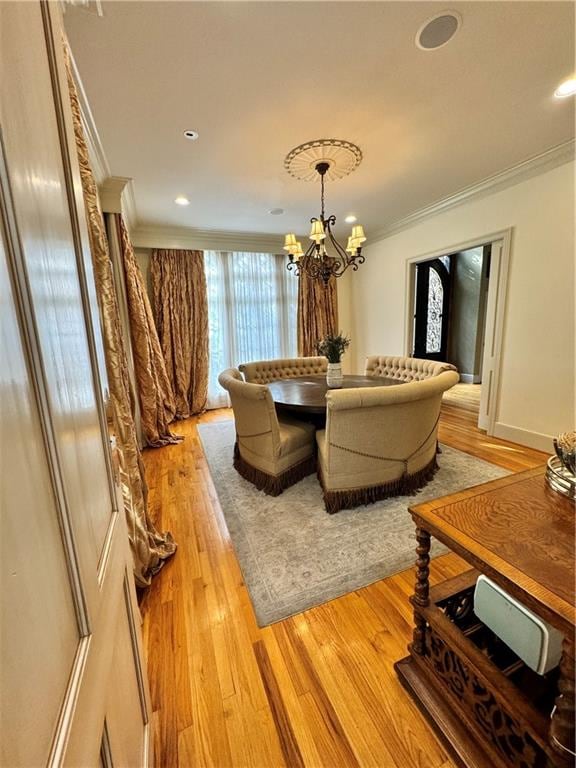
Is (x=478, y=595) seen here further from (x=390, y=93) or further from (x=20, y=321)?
(x=390, y=93)

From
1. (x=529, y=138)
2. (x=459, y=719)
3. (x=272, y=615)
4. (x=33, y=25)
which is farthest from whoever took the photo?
(x=529, y=138)

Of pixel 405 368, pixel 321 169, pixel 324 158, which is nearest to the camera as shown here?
pixel 324 158

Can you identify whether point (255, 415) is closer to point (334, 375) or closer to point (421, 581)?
point (334, 375)

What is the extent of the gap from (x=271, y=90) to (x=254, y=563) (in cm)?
280

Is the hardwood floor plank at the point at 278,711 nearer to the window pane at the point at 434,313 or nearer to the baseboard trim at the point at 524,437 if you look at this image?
the baseboard trim at the point at 524,437

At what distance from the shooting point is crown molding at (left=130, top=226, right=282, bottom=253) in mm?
4297

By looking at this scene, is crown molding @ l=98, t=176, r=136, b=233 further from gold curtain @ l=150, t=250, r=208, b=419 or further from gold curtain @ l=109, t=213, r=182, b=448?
gold curtain @ l=150, t=250, r=208, b=419

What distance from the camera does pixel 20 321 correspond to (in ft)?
1.24

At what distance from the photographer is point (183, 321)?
4617 mm

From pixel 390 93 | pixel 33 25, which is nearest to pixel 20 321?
pixel 33 25

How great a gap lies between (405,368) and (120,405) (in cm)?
276

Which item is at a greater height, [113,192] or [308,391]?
[113,192]

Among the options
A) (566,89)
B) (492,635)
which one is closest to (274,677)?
(492,635)

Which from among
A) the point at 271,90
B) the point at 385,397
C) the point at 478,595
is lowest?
the point at 478,595
